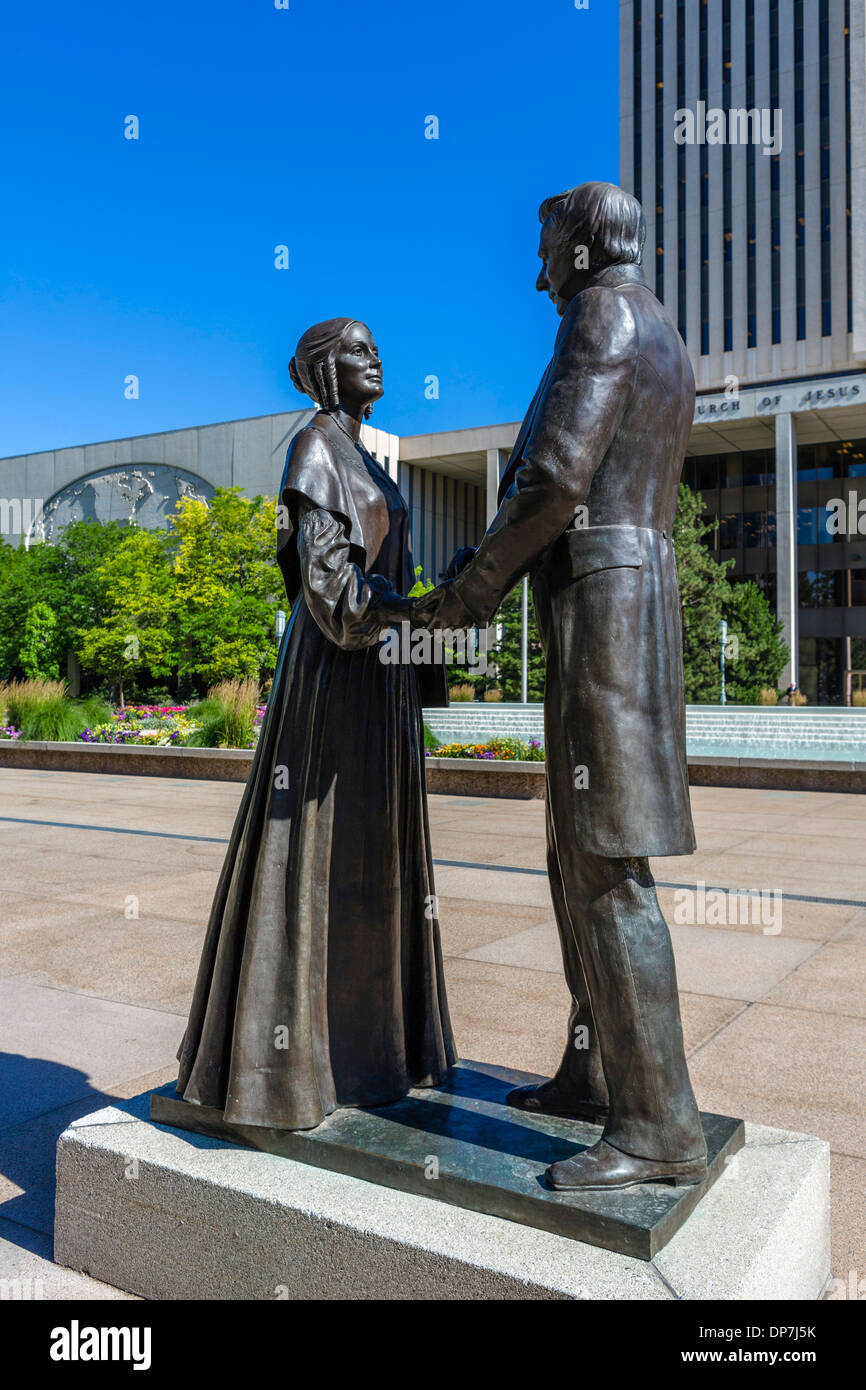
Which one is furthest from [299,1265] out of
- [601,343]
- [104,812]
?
[104,812]

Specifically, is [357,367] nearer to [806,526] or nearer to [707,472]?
[806,526]

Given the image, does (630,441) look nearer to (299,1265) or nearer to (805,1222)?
(805,1222)

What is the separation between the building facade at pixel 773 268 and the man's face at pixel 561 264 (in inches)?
1824

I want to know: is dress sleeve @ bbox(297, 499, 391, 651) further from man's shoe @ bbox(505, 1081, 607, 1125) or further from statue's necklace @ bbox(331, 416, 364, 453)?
man's shoe @ bbox(505, 1081, 607, 1125)

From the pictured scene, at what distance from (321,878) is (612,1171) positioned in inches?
39.5

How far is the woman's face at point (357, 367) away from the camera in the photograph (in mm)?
2926

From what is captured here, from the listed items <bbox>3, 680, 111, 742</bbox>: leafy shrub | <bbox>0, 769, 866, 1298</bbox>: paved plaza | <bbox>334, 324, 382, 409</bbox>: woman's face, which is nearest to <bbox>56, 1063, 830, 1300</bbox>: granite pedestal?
<bbox>0, 769, 866, 1298</bbox>: paved plaza

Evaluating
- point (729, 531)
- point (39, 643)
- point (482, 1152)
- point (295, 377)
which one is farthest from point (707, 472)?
point (482, 1152)

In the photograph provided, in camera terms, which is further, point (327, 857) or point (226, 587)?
point (226, 587)

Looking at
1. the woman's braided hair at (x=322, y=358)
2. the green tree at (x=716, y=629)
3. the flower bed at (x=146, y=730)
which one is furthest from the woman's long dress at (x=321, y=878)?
the green tree at (x=716, y=629)

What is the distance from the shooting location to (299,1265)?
2.39 meters

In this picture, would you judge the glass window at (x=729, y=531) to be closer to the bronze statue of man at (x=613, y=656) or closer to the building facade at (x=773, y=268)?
the building facade at (x=773, y=268)

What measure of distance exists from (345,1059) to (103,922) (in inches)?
165

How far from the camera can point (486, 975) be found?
5.38 m
